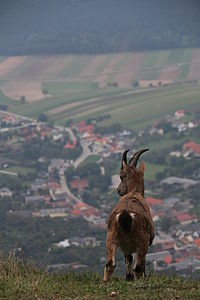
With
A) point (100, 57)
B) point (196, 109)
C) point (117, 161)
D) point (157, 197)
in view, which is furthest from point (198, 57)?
point (157, 197)

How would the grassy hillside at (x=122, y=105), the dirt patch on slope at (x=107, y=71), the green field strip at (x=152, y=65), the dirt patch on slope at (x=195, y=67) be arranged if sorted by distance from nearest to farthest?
the grassy hillside at (x=122, y=105), the dirt patch on slope at (x=195, y=67), the green field strip at (x=152, y=65), the dirt patch on slope at (x=107, y=71)

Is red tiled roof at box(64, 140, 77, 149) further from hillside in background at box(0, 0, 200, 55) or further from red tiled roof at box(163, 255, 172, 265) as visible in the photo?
red tiled roof at box(163, 255, 172, 265)

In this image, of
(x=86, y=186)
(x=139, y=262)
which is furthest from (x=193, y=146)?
(x=139, y=262)

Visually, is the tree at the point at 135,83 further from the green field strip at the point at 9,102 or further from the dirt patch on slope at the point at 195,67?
the green field strip at the point at 9,102

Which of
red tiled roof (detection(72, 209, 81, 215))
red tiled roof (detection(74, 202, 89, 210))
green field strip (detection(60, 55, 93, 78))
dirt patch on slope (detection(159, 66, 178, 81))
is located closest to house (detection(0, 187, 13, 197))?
red tiled roof (detection(74, 202, 89, 210))

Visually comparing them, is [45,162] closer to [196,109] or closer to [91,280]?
[196,109]

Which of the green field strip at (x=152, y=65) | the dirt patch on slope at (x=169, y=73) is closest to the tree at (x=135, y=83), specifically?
the green field strip at (x=152, y=65)
